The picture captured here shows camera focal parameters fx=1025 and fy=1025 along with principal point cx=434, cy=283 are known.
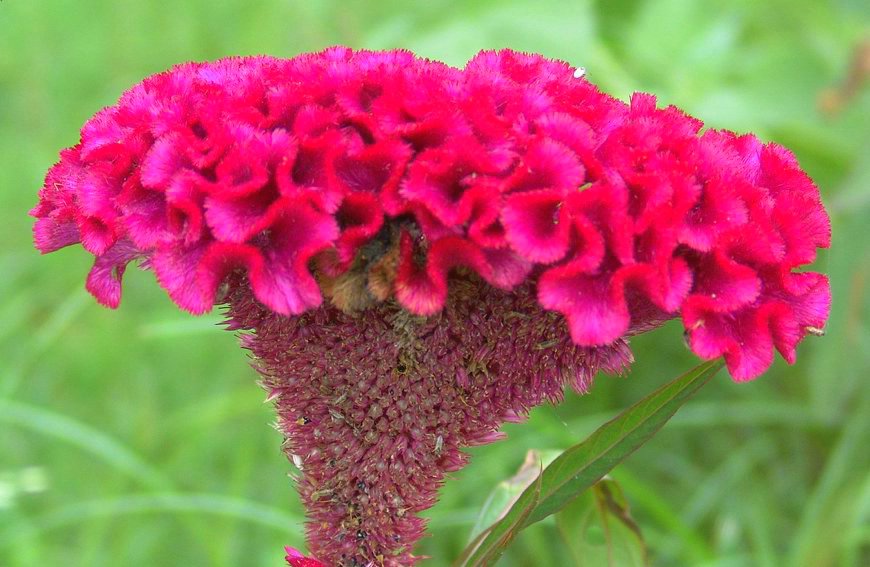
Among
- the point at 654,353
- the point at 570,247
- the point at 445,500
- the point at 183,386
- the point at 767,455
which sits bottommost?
the point at 570,247

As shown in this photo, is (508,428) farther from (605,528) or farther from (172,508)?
(605,528)

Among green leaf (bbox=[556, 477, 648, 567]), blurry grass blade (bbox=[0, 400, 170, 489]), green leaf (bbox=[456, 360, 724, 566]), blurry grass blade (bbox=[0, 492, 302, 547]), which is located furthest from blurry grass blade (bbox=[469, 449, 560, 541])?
blurry grass blade (bbox=[0, 400, 170, 489])

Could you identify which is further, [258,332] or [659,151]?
[258,332]

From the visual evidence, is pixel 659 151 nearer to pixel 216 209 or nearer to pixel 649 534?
pixel 216 209

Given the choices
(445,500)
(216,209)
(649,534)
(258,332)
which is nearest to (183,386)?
(445,500)

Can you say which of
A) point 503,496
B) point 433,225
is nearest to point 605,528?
point 503,496

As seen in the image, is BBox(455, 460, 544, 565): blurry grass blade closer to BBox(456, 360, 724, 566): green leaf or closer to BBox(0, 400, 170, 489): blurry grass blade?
BBox(456, 360, 724, 566): green leaf
